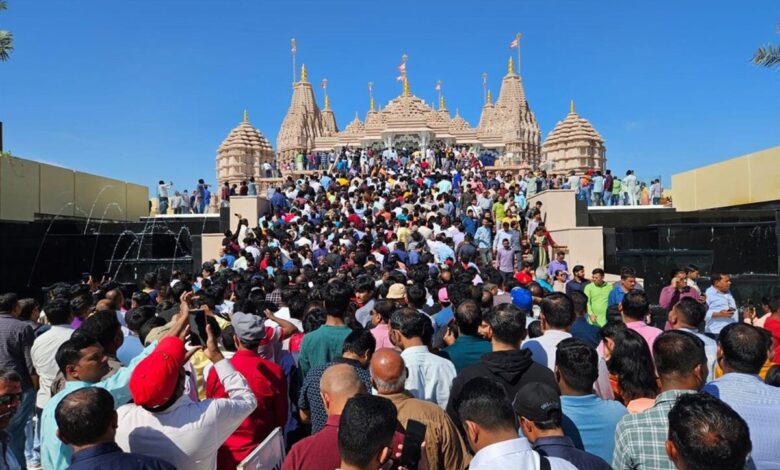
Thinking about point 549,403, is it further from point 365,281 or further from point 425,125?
point 425,125

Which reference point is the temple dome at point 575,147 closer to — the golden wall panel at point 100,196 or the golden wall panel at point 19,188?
the golden wall panel at point 100,196

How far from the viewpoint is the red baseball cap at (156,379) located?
8.95 ft

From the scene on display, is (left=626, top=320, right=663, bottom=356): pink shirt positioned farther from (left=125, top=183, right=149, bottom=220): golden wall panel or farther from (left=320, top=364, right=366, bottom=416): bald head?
(left=125, top=183, right=149, bottom=220): golden wall panel

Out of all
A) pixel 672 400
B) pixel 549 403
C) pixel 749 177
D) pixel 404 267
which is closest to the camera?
pixel 549 403

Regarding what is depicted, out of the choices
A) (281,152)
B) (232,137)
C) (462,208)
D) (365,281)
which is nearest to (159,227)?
(462,208)

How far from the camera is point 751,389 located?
3000 mm

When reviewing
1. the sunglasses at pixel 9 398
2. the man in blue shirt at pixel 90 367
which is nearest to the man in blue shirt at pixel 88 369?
the man in blue shirt at pixel 90 367

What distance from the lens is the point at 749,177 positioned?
1725cm

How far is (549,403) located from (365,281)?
162 inches

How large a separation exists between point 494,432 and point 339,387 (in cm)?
82

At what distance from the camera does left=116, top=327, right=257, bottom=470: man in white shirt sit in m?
2.75

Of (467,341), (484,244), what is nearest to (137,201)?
(484,244)

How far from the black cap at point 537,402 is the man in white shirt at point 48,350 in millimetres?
4021

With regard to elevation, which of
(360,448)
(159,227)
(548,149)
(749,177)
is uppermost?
(548,149)
